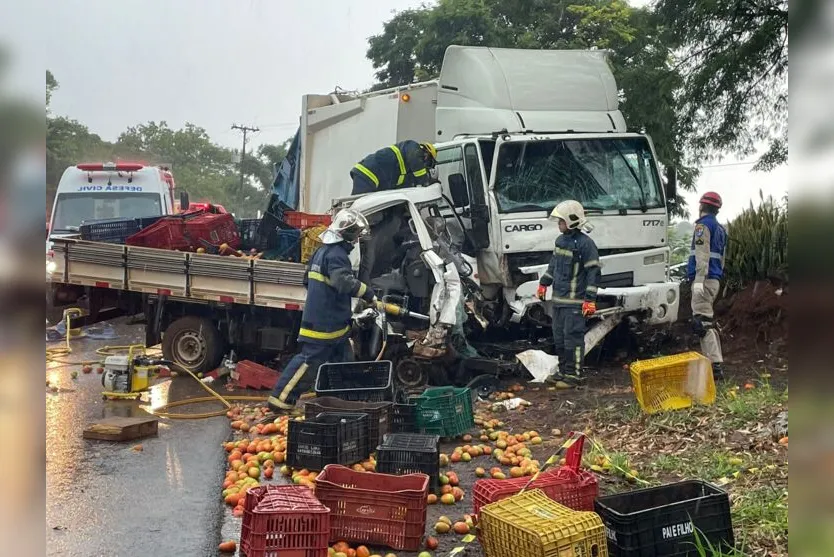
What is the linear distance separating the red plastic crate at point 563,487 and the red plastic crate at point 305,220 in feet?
19.3

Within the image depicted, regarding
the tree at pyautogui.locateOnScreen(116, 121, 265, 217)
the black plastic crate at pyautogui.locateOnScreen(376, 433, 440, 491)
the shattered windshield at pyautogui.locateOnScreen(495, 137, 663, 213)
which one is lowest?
the black plastic crate at pyautogui.locateOnScreen(376, 433, 440, 491)

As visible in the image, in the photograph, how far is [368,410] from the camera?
6.49 meters

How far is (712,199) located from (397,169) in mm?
3546

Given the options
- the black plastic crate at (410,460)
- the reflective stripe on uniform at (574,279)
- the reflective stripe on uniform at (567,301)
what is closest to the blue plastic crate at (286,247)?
the reflective stripe on uniform at (567,301)

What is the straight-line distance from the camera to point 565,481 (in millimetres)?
4691

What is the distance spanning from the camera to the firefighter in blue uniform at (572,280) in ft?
27.8

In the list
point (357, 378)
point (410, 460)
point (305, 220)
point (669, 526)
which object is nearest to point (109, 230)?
point (305, 220)

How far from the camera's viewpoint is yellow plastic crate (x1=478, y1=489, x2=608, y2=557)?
379 centimetres

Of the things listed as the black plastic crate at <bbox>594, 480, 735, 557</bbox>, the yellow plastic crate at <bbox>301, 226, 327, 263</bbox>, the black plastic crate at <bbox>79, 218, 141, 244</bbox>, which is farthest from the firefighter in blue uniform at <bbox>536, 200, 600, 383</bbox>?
the black plastic crate at <bbox>79, 218, 141, 244</bbox>

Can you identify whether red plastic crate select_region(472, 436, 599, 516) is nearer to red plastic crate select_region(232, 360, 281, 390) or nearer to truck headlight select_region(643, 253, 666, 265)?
truck headlight select_region(643, 253, 666, 265)

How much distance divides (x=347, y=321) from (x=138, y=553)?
12.2 ft

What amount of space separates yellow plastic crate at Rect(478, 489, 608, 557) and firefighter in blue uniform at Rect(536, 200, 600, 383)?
176 inches

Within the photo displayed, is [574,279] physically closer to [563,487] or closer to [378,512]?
[563,487]
